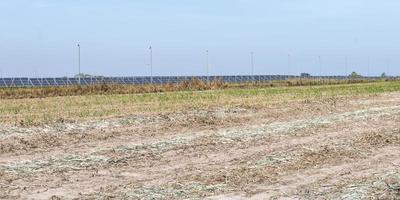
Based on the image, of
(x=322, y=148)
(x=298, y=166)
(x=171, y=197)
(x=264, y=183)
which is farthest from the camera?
(x=322, y=148)

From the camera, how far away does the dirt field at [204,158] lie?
10.2 metres

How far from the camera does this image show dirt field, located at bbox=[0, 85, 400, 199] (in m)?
10.2

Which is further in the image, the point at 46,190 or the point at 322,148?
the point at 322,148

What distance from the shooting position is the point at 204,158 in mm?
13219

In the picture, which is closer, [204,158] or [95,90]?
[204,158]

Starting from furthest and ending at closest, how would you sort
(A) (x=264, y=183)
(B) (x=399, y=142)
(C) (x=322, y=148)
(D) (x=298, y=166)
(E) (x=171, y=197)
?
(B) (x=399, y=142)
(C) (x=322, y=148)
(D) (x=298, y=166)
(A) (x=264, y=183)
(E) (x=171, y=197)

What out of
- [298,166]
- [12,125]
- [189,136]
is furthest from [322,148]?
[12,125]

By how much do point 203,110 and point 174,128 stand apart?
4.71 meters

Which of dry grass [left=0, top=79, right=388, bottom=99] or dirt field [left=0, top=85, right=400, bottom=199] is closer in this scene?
dirt field [left=0, top=85, right=400, bottom=199]

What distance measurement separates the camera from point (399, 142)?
15.2 metres

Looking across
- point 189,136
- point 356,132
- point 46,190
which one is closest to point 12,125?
point 189,136

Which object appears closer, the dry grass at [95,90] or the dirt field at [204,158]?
the dirt field at [204,158]

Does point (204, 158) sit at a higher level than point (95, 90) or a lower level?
lower

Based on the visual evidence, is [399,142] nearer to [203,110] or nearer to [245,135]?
[245,135]
